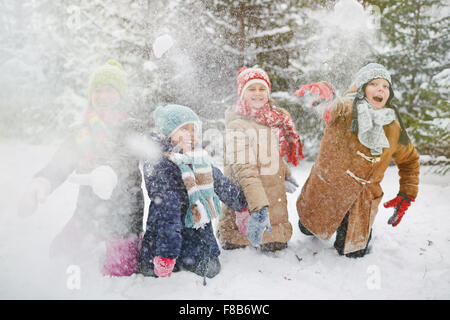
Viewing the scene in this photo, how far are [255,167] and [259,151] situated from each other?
0.19 metres

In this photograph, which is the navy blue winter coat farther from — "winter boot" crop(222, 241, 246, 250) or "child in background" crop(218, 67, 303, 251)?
"winter boot" crop(222, 241, 246, 250)

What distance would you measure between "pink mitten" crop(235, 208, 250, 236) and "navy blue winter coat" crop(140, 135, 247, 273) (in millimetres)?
146

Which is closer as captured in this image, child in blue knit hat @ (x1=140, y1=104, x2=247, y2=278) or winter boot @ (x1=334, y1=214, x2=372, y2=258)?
child in blue knit hat @ (x1=140, y1=104, x2=247, y2=278)

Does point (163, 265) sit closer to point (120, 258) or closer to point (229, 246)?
point (120, 258)

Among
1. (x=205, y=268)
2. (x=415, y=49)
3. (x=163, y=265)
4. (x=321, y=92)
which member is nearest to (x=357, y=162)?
(x=321, y=92)

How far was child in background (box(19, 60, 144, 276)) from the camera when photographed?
2.23m

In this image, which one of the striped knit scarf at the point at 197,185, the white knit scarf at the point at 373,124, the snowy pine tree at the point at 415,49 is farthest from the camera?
the snowy pine tree at the point at 415,49

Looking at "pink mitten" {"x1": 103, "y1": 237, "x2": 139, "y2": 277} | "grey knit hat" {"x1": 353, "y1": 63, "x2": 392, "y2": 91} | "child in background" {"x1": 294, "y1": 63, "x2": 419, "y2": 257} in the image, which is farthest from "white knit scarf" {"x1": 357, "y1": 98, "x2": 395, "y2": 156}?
"pink mitten" {"x1": 103, "y1": 237, "x2": 139, "y2": 277}

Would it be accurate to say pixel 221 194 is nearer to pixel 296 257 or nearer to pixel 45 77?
pixel 296 257

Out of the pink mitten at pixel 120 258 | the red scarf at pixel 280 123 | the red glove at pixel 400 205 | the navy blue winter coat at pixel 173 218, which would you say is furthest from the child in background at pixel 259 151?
the red glove at pixel 400 205

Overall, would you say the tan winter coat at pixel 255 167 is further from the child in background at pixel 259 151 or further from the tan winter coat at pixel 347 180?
the tan winter coat at pixel 347 180

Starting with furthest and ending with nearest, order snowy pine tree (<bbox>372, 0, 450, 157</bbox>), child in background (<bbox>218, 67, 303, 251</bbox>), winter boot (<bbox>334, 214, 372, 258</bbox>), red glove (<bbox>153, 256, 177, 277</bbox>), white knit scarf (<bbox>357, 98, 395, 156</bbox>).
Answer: snowy pine tree (<bbox>372, 0, 450, 157</bbox>)
winter boot (<bbox>334, 214, 372, 258</bbox>)
child in background (<bbox>218, 67, 303, 251</bbox>)
white knit scarf (<bbox>357, 98, 395, 156</bbox>)
red glove (<bbox>153, 256, 177, 277</bbox>)

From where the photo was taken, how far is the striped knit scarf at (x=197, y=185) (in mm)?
2102

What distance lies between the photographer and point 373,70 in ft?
8.04
